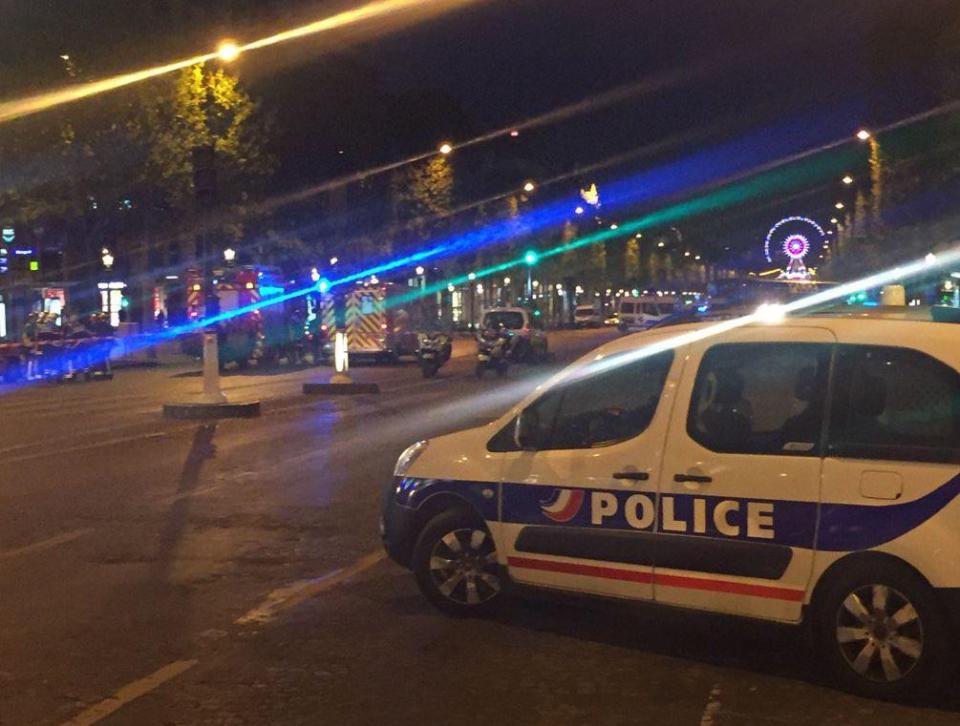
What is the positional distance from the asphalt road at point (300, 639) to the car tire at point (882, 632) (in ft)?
0.40

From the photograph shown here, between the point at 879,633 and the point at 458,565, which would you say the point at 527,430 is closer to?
the point at 458,565

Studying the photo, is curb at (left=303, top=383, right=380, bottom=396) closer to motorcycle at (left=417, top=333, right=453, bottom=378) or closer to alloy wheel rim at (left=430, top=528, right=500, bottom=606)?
motorcycle at (left=417, top=333, right=453, bottom=378)

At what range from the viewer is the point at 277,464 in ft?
48.5

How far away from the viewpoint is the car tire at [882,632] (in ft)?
18.9

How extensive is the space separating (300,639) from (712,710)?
2.47m

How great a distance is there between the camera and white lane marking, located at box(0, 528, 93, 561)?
9.66 metres

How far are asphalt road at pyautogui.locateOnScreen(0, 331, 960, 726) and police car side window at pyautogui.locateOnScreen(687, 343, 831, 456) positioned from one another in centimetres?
91

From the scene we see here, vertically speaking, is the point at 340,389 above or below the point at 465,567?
below

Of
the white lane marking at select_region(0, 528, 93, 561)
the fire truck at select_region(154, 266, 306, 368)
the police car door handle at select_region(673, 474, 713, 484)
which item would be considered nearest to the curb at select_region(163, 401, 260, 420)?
the white lane marking at select_region(0, 528, 93, 561)

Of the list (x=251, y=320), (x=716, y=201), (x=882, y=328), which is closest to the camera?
(x=882, y=328)

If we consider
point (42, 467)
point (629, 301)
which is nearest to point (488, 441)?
point (42, 467)

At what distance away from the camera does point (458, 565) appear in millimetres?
7453

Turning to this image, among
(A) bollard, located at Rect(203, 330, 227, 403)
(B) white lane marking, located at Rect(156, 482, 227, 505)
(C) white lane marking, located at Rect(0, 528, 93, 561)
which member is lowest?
(B) white lane marking, located at Rect(156, 482, 227, 505)

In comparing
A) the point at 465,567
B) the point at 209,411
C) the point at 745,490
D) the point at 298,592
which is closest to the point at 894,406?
the point at 745,490
